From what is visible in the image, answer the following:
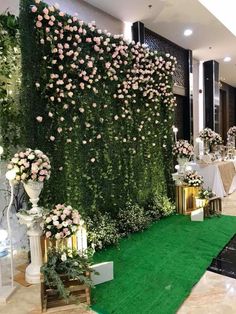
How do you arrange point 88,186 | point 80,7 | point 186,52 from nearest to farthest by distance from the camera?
point 88,186, point 80,7, point 186,52

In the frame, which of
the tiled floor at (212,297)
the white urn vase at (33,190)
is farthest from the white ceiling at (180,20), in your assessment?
the tiled floor at (212,297)

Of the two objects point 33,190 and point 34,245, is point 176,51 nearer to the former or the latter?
point 33,190

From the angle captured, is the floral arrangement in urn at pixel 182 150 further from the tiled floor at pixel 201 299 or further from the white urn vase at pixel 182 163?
the tiled floor at pixel 201 299

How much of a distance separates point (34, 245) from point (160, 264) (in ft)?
4.08

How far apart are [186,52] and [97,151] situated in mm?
4274

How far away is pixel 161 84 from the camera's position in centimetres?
453

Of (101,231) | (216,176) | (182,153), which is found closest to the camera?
(101,231)

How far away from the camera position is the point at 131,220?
153 inches

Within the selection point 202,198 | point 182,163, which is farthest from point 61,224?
point 182,163

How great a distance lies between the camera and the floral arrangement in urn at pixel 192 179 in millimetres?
4723

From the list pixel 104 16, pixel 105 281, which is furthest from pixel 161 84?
pixel 105 281

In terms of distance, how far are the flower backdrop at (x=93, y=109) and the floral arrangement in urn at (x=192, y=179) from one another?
0.36m

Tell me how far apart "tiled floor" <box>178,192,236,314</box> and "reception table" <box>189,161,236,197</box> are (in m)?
3.03

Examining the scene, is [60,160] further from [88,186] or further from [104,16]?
[104,16]
